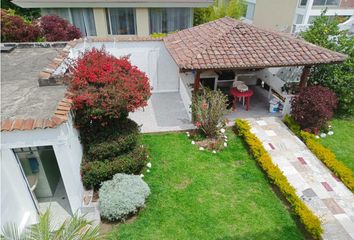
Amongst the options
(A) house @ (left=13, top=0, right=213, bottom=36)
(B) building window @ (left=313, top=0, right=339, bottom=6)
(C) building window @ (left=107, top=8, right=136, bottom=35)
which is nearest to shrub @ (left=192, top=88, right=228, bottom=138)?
(A) house @ (left=13, top=0, right=213, bottom=36)

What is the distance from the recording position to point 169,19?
888 inches

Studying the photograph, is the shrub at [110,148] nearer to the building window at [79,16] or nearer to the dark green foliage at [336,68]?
the dark green foliage at [336,68]

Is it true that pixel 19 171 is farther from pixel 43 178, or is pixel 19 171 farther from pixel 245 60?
pixel 245 60

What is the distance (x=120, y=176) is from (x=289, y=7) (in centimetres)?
3344

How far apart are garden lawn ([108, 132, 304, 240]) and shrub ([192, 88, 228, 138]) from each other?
44.8 inches

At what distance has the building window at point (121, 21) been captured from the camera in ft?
70.1

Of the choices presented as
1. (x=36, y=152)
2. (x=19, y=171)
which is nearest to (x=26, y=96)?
(x=36, y=152)

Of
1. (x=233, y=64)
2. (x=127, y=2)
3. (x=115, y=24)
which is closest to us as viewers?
(x=233, y=64)

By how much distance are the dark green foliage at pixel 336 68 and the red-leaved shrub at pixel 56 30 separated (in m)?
14.8

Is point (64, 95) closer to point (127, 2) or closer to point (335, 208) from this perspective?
point (335, 208)

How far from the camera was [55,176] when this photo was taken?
29.9ft

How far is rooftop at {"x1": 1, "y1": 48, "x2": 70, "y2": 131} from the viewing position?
673cm

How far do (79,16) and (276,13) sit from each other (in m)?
24.9

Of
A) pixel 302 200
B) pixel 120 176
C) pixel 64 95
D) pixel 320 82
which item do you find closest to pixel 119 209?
pixel 120 176
